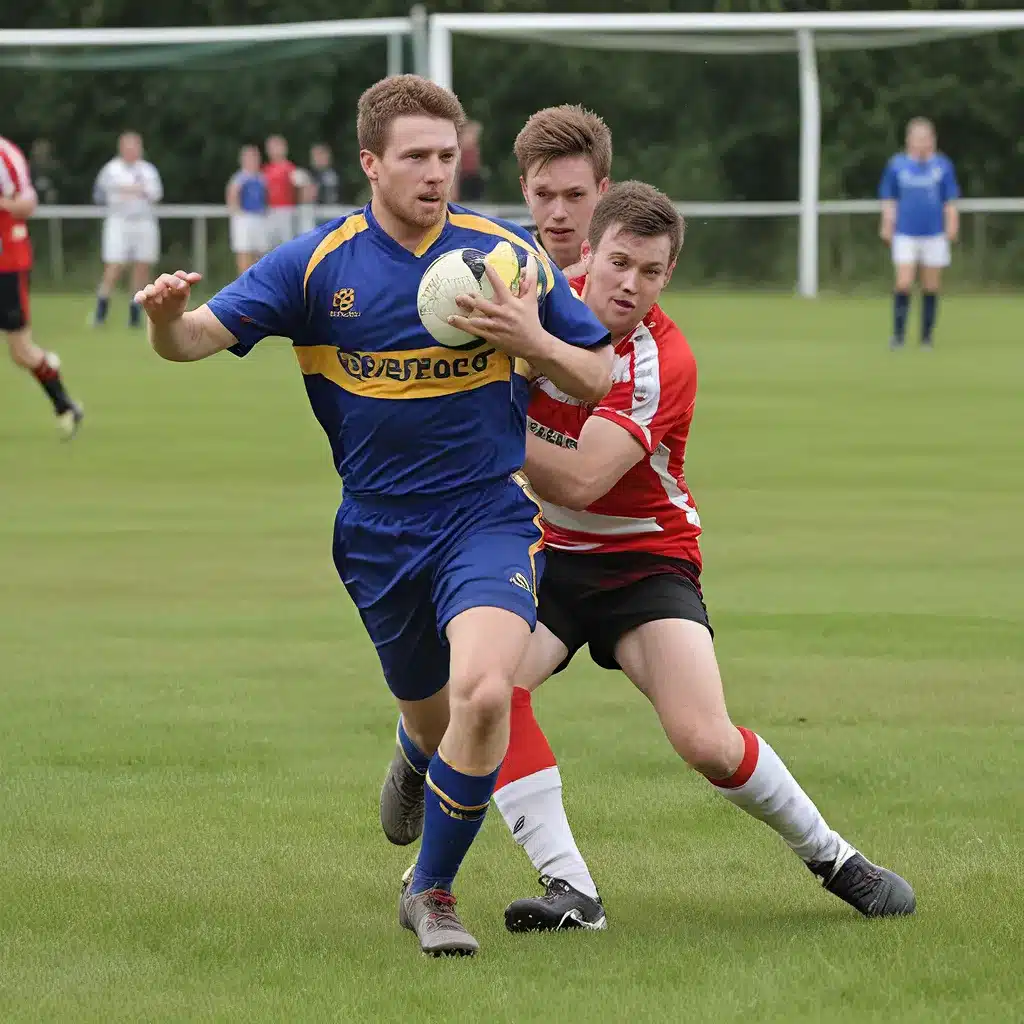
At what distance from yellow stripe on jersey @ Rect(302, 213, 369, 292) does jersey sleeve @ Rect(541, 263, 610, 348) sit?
0.45 metres

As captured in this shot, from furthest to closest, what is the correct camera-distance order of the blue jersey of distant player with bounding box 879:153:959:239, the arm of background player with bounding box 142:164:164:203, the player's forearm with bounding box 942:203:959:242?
the arm of background player with bounding box 142:164:164:203, the blue jersey of distant player with bounding box 879:153:959:239, the player's forearm with bounding box 942:203:959:242

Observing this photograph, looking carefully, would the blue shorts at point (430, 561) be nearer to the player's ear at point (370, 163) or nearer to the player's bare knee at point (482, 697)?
the player's bare knee at point (482, 697)

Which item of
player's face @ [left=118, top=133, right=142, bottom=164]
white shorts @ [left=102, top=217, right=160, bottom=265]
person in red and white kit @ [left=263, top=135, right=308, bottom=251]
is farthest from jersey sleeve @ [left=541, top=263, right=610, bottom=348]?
person in red and white kit @ [left=263, top=135, right=308, bottom=251]

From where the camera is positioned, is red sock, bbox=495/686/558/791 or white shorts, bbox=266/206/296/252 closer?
red sock, bbox=495/686/558/791

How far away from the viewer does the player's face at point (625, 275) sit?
4.96 metres

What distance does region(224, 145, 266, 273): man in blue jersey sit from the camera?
99.0 feet

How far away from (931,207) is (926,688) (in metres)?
17.4

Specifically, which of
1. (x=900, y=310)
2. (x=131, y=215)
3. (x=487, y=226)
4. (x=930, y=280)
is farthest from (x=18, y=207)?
(x=131, y=215)

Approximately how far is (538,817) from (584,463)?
0.80m

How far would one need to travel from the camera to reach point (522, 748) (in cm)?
497

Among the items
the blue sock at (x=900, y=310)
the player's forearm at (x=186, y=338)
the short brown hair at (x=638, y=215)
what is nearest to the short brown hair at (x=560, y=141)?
the short brown hair at (x=638, y=215)

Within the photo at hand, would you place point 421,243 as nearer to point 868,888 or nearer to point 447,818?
point 447,818

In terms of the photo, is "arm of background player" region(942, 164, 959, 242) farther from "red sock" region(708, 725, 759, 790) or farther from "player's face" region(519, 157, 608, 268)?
"red sock" region(708, 725, 759, 790)

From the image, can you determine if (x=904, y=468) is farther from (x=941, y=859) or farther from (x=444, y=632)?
(x=444, y=632)
